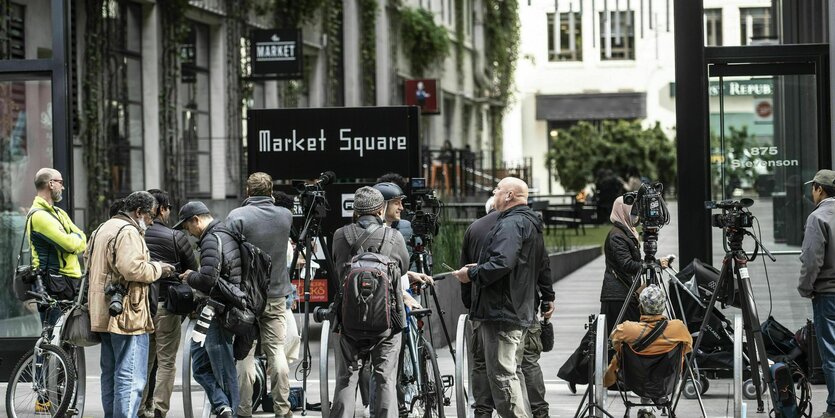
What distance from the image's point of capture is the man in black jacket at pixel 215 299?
9.57m

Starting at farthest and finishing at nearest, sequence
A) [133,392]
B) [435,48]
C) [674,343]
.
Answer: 1. [435,48]
2. [133,392]
3. [674,343]

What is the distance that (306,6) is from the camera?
2975 centimetres

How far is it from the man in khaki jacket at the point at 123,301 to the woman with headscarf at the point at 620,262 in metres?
3.78

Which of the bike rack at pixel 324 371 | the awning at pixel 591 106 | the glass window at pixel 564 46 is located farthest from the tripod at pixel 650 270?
the awning at pixel 591 106

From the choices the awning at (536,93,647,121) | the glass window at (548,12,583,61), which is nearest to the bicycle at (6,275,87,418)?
the glass window at (548,12,583,61)

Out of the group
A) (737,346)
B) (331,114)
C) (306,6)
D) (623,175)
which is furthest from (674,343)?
(623,175)

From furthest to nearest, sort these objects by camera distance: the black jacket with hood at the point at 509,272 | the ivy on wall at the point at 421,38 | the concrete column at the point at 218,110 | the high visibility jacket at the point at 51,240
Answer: the ivy on wall at the point at 421,38
the concrete column at the point at 218,110
the high visibility jacket at the point at 51,240
the black jacket with hood at the point at 509,272

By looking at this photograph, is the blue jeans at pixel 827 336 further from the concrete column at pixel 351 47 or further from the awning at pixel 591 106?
the awning at pixel 591 106

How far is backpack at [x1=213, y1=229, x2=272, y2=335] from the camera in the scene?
9.64 m

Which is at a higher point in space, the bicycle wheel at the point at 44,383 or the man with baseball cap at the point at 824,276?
the man with baseball cap at the point at 824,276

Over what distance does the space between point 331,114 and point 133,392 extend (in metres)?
5.04

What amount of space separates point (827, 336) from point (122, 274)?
524cm

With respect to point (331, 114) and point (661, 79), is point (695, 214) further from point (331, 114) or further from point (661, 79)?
point (661, 79)

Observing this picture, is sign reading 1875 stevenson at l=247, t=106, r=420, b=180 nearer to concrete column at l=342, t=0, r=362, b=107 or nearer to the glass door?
the glass door
